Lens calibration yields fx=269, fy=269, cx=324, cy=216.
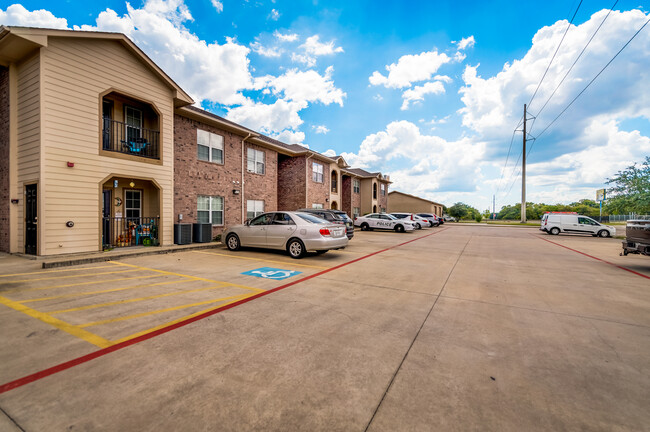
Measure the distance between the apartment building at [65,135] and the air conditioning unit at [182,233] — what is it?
5.77 ft

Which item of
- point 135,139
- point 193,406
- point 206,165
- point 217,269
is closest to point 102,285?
point 217,269

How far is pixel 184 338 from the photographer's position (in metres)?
3.27

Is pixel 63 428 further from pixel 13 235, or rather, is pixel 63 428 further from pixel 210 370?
pixel 13 235

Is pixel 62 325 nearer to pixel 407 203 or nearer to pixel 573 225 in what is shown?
pixel 573 225

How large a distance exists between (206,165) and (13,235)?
23.0 ft

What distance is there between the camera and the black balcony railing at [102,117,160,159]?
1040 cm

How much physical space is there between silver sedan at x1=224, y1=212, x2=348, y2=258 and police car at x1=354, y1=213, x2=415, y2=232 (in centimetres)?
1355

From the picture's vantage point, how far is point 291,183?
2094 centimetres

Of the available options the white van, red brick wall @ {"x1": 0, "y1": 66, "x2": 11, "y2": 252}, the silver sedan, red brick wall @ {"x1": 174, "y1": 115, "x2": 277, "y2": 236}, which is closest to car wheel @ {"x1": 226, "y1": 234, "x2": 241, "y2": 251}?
the silver sedan

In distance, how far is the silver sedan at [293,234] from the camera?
28.2 feet

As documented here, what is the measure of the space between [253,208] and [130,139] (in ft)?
23.1

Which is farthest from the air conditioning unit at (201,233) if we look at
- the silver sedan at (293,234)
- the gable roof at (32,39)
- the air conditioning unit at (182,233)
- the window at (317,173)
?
the window at (317,173)

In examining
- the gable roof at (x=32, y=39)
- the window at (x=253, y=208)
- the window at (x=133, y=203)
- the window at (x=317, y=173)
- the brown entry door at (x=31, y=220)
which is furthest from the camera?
the window at (x=317, y=173)

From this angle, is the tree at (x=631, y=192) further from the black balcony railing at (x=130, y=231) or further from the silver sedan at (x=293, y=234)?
the black balcony railing at (x=130, y=231)
